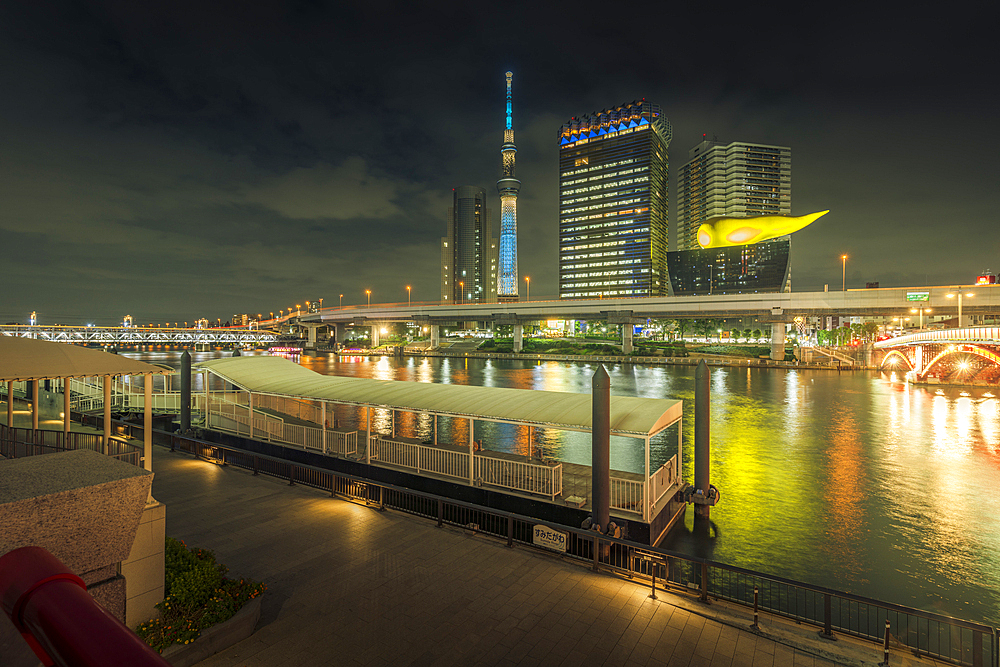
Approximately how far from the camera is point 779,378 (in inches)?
2562

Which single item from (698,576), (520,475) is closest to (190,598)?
(520,475)

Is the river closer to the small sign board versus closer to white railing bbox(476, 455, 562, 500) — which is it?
white railing bbox(476, 455, 562, 500)

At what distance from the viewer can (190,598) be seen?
7.54 meters

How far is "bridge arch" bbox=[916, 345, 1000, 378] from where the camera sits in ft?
181

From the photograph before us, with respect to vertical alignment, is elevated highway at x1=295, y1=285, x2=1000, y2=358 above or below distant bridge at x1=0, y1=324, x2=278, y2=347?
above

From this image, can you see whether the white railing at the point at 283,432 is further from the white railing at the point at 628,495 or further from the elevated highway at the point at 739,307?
the elevated highway at the point at 739,307

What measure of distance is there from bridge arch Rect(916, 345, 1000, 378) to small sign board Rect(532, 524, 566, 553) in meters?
68.6

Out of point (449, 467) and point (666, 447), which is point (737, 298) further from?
point (449, 467)

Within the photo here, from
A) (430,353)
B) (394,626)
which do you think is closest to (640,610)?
(394,626)

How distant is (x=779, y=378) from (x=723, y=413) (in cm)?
3146

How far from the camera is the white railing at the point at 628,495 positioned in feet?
45.2

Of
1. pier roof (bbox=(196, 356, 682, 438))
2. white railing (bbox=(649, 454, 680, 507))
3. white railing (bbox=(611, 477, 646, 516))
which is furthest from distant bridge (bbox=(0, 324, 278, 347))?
white railing (bbox=(611, 477, 646, 516))

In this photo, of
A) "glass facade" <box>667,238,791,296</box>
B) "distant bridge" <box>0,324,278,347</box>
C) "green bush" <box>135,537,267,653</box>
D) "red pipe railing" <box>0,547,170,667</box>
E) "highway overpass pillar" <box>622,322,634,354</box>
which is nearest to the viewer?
"red pipe railing" <box>0,547,170,667</box>

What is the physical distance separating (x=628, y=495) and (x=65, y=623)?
15.4m
